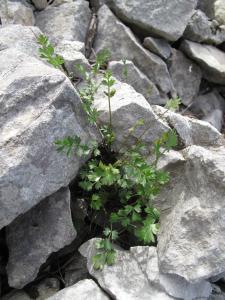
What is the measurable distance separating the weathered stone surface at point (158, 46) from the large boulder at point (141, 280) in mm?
3043

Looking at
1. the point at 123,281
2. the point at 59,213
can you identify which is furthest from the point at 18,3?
the point at 123,281

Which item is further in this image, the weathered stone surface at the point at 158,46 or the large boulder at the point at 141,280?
the weathered stone surface at the point at 158,46

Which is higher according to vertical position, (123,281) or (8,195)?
(8,195)

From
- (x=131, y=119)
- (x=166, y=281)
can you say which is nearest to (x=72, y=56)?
(x=131, y=119)

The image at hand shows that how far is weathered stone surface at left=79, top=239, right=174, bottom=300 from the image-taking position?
11.0ft

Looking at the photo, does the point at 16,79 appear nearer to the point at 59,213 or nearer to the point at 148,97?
the point at 59,213

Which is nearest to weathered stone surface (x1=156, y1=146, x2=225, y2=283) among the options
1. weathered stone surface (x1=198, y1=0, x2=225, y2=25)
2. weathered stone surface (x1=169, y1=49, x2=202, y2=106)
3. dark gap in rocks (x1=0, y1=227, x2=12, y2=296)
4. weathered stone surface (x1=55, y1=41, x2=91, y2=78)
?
dark gap in rocks (x1=0, y1=227, x2=12, y2=296)

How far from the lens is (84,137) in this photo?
3689mm

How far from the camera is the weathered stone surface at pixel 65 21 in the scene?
536 centimetres

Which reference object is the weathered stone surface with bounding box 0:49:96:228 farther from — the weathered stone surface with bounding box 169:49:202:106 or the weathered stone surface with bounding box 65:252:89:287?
the weathered stone surface with bounding box 169:49:202:106

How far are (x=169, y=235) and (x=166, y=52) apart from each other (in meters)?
3.15

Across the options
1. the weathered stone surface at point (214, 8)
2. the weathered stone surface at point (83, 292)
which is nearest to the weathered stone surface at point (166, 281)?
the weathered stone surface at point (83, 292)

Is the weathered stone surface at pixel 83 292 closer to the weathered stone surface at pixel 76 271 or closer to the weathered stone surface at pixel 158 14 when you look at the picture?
the weathered stone surface at pixel 76 271

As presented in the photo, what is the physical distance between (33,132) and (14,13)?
2.39 m
